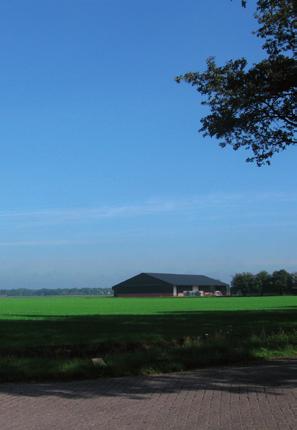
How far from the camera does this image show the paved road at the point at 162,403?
23.2 feet

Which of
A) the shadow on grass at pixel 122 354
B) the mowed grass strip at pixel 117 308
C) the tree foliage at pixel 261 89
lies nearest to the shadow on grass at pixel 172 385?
the shadow on grass at pixel 122 354

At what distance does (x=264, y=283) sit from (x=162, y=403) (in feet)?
572

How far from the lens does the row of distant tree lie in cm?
17062

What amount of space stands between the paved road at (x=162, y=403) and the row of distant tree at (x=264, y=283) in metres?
158

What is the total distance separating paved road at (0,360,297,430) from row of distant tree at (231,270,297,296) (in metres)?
158

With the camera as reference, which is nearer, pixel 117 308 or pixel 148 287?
pixel 117 308

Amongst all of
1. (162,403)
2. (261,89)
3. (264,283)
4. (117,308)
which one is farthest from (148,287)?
(162,403)

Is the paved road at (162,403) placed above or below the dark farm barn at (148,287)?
below

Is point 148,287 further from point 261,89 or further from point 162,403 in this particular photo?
point 162,403

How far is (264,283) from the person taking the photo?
178 m

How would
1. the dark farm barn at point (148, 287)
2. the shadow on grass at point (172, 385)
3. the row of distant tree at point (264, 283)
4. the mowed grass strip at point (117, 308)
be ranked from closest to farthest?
the shadow on grass at point (172, 385), the mowed grass strip at point (117, 308), the row of distant tree at point (264, 283), the dark farm barn at point (148, 287)

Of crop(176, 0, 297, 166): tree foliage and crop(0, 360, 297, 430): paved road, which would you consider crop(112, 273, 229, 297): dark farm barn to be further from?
crop(0, 360, 297, 430): paved road

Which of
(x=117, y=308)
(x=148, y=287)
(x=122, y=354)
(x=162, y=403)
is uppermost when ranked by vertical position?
(x=148, y=287)

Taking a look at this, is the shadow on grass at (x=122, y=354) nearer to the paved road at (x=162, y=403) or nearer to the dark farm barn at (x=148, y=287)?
the paved road at (x=162, y=403)
